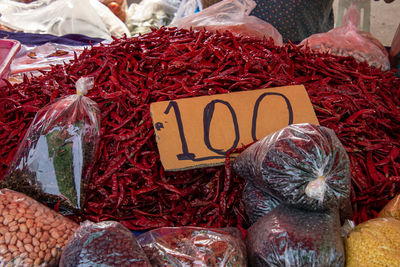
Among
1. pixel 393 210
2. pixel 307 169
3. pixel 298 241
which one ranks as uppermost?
pixel 307 169

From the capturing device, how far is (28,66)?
7.81 feet

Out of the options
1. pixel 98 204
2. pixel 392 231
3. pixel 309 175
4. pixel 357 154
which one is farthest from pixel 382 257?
pixel 98 204

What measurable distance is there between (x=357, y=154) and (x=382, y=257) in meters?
0.62

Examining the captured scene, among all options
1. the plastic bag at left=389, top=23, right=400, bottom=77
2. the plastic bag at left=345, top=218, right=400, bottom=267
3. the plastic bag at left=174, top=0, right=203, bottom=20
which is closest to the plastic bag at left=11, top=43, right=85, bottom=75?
the plastic bag at left=174, top=0, right=203, bottom=20

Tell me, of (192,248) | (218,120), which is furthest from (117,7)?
(192,248)

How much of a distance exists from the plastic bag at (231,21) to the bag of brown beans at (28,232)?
5.07 ft

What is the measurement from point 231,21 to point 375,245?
5.82 ft

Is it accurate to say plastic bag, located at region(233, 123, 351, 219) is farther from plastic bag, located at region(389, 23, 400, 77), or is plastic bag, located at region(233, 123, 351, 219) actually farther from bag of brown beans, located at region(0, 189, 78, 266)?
plastic bag, located at region(389, 23, 400, 77)

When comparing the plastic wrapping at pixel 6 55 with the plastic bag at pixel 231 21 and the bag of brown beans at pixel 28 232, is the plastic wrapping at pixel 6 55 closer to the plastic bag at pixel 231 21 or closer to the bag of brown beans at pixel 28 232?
the bag of brown beans at pixel 28 232

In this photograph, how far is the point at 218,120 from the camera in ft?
4.22

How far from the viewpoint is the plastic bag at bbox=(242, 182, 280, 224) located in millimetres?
1007

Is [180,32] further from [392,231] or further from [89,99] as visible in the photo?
[392,231]

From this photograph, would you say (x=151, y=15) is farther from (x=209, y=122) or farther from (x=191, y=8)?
(x=209, y=122)

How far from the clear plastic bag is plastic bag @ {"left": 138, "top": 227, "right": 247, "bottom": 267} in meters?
0.08
